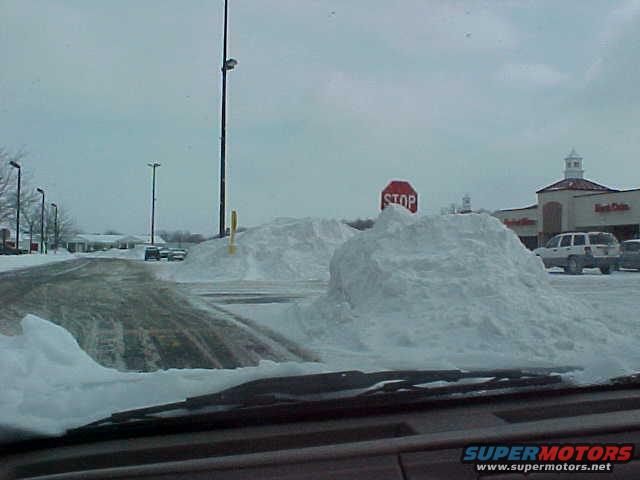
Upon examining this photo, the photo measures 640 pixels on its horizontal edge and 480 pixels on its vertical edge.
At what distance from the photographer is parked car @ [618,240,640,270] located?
25125 millimetres

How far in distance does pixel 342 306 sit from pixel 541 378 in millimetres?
6783

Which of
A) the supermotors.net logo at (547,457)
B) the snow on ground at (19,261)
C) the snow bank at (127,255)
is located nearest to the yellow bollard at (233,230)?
the snow on ground at (19,261)

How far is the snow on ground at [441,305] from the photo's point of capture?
8.23m

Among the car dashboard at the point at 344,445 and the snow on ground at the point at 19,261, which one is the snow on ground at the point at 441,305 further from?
the snow on ground at the point at 19,261

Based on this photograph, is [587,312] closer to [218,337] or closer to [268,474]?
[218,337]

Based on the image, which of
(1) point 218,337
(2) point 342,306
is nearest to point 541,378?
(1) point 218,337

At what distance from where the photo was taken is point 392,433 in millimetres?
3211

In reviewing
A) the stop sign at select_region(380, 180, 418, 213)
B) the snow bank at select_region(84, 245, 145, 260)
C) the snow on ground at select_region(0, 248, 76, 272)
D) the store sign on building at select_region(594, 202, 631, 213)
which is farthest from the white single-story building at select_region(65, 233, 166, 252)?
the stop sign at select_region(380, 180, 418, 213)

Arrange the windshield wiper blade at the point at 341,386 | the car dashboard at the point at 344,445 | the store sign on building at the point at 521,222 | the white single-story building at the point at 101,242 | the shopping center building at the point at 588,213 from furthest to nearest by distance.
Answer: the white single-story building at the point at 101,242 → the store sign on building at the point at 521,222 → the shopping center building at the point at 588,213 → the windshield wiper blade at the point at 341,386 → the car dashboard at the point at 344,445

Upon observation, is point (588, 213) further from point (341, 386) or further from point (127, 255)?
point (127, 255)

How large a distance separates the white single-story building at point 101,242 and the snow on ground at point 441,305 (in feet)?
343

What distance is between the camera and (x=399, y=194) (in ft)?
30.1

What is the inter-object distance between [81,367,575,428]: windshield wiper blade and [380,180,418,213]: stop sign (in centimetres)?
510

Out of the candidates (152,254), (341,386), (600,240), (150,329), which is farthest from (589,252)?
(152,254)
